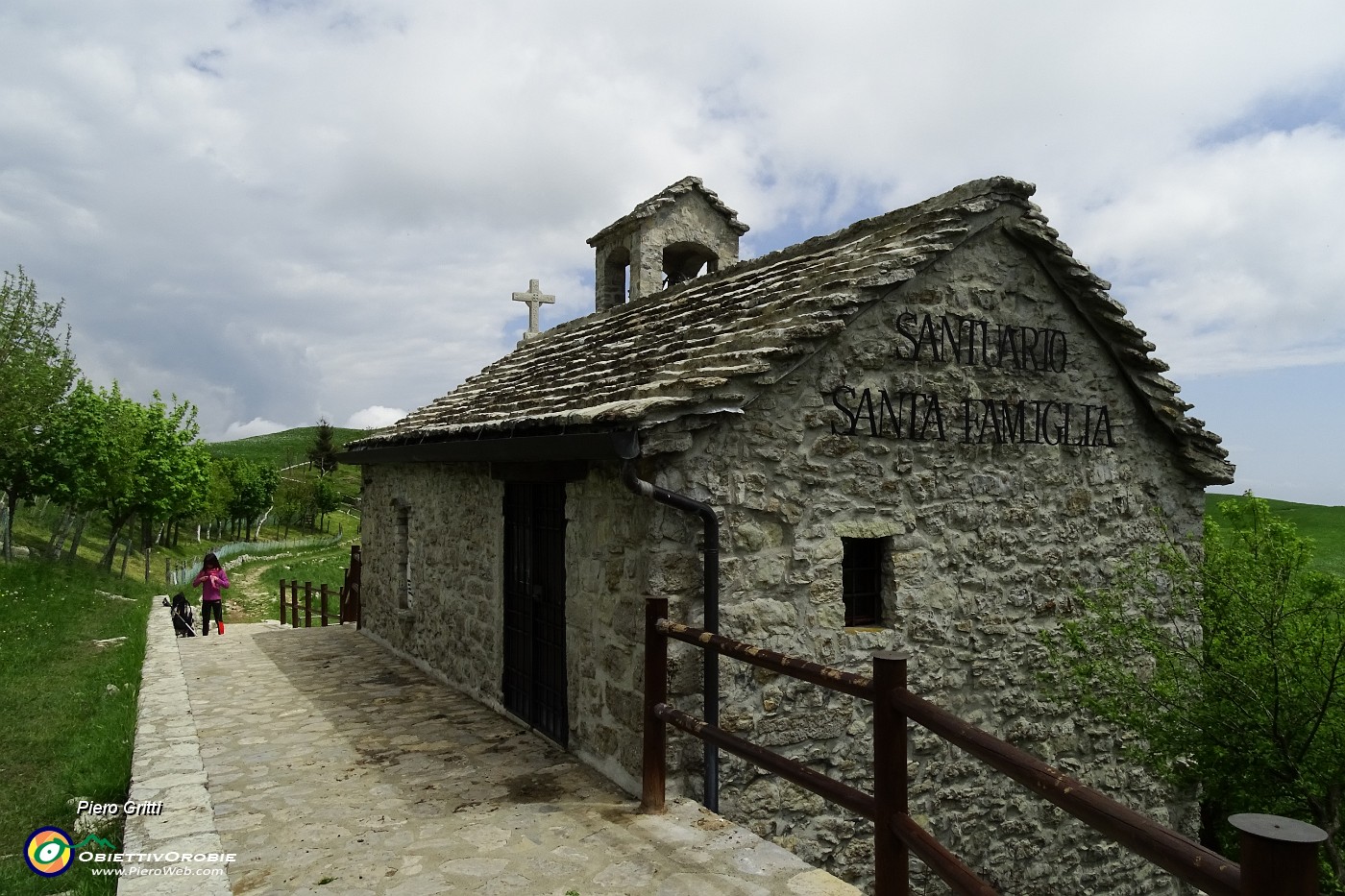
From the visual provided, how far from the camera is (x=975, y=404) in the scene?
6500 mm

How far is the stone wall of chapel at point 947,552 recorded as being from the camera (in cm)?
543

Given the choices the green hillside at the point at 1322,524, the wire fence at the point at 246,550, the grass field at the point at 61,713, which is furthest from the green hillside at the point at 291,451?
the green hillside at the point at 1322,524

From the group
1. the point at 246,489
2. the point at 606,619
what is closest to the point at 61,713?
the point at 606,619

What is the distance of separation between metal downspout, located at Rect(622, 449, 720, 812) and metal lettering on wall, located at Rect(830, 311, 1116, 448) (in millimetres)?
1262

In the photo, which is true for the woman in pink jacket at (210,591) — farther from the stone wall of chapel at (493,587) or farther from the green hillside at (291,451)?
the green hillside at (291,451)

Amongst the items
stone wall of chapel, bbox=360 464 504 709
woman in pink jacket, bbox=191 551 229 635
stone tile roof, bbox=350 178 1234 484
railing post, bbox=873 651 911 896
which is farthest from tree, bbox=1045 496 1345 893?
woman in pink jacket, bbox=191 551 229 635

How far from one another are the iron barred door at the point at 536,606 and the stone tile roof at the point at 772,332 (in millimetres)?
738

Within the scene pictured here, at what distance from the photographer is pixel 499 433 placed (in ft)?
21.6

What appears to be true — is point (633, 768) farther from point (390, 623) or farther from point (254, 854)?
point (390, 623)

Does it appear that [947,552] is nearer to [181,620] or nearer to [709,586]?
[709,586]

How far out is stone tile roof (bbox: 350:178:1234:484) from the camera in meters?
5.41

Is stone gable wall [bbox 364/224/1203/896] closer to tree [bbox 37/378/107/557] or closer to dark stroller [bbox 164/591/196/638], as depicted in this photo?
dark stroller [bbox 164/591/196/638]

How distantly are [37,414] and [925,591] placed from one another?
22.7 m

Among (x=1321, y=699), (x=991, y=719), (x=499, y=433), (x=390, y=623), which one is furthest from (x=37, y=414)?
(x=1321, y=699)
